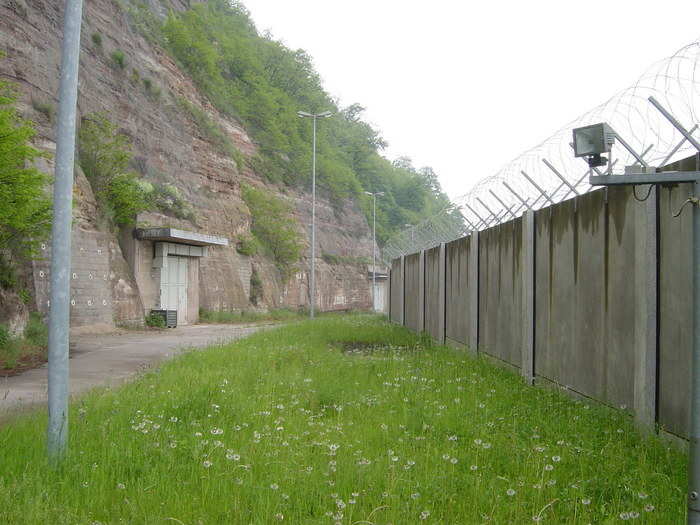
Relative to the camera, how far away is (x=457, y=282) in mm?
13922

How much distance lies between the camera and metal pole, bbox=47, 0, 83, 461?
5.00 m

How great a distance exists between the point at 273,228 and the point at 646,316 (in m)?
35.2

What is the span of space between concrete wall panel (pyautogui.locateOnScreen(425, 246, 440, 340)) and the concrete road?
18.7ft

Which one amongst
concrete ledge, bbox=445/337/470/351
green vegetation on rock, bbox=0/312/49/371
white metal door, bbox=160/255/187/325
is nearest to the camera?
green vegetation on rock, bbox=0/312/49/371

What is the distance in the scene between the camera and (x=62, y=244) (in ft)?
16.5

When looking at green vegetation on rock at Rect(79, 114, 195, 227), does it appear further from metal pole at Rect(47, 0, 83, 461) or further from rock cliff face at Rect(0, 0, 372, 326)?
metal pole at Rect(47, 0, 83, 461)

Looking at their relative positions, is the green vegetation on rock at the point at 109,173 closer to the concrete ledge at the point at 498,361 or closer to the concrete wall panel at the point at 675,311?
the concrete ledge at the point at 498,361

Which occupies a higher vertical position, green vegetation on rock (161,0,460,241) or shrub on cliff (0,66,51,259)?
green vegetation on rock (161,0,460,241)

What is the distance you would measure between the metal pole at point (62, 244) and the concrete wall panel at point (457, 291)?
8.52 m

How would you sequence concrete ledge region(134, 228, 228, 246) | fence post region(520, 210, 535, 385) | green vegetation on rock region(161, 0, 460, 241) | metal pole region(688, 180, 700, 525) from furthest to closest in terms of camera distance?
1. green vegetation on rock region(161, 0, 460, 241)
2. concrete ledge region(134, 228, 228, 246)
3. fence post region(520, 210, 535, 385)
4. metal pole region(688, 180, 700, 525)

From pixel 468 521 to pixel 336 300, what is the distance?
150ft

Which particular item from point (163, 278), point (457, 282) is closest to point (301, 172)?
point (163, 278)

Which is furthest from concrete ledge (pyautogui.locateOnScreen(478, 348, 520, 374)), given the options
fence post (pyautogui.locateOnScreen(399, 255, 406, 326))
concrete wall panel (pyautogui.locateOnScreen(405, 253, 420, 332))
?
fence post (pyautogui.locateOnScreen(399, 255, 406, 326))

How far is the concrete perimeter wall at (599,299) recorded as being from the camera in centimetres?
538
